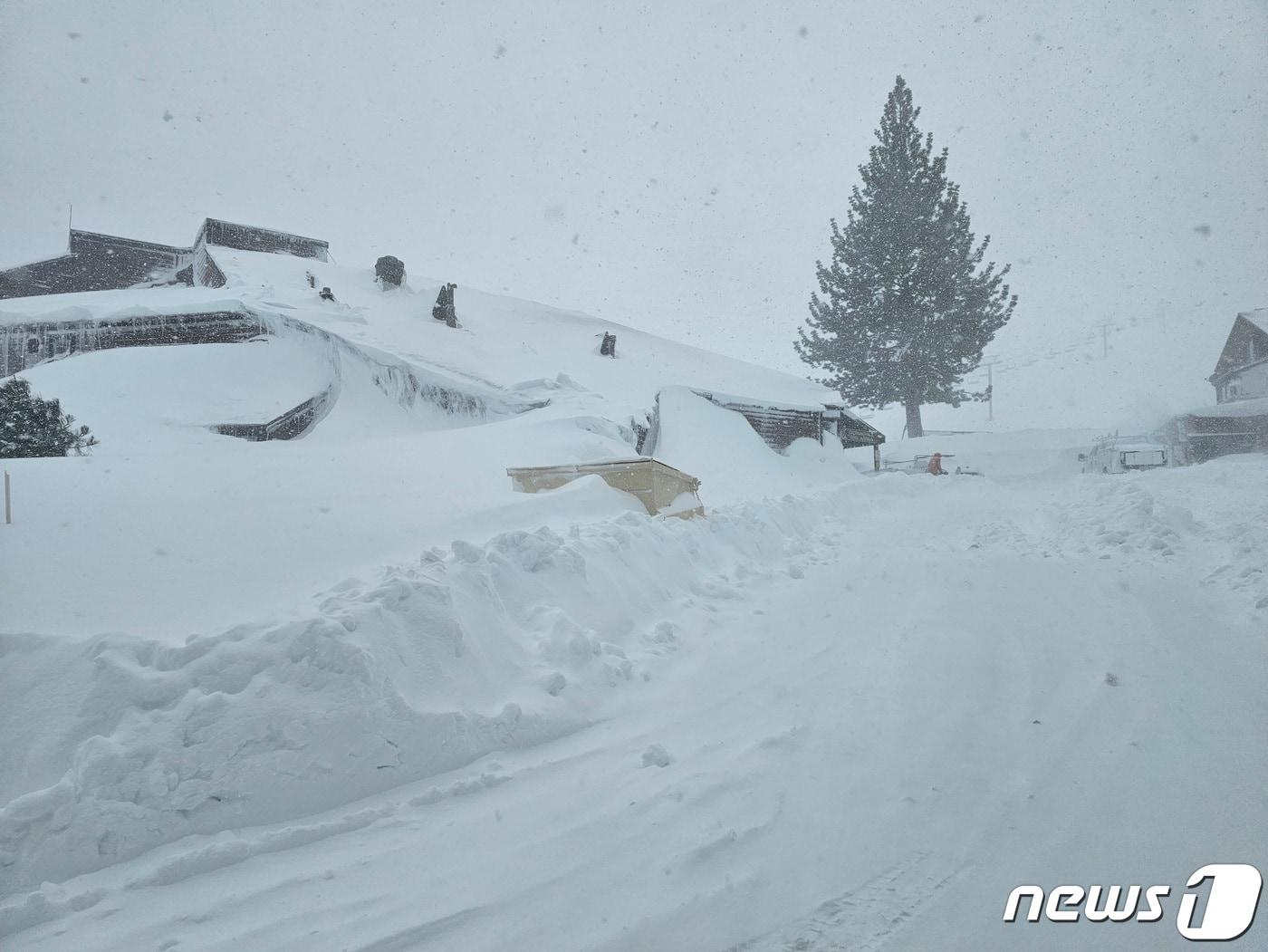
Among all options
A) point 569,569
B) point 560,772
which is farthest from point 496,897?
point 569,569

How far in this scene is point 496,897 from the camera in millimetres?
1843

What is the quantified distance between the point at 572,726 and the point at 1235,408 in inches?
1056

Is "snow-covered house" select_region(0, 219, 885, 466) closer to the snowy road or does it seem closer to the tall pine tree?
the tall pine tree

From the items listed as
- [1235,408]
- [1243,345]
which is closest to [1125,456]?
[1235,408]

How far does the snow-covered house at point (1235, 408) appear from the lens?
18.5 metres

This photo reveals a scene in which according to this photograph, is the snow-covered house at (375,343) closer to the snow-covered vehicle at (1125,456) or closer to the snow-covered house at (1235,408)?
the snow-covered vehicle at (1125,456)

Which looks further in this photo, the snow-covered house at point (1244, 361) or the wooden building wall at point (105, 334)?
the snow-covered house at point (1244, 361)

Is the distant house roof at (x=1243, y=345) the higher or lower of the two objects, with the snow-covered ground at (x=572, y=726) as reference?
higher

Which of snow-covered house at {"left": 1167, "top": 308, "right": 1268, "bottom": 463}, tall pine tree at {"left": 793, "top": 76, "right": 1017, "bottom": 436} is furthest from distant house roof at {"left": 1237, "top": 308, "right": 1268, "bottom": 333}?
tall pine tree at {"left": 793, "top": 76, "right": 1017, "bottom": 436}

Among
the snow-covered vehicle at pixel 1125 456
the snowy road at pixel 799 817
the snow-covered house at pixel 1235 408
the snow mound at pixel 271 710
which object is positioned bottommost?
the snowy road at pixel 799 817

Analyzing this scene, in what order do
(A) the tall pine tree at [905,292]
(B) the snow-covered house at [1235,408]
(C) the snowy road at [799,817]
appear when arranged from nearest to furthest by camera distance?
(C) the snowy road at [799,817]
(B) the snow-covered house at [1235,408]
(A) the tall pine tree at [905,292]

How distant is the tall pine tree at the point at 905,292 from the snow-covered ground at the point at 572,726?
22.6m

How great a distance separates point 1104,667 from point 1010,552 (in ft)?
11.1

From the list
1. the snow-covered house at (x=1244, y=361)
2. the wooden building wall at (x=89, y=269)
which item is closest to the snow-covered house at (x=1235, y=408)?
the snow-covered house at (x=1244, y=361)
